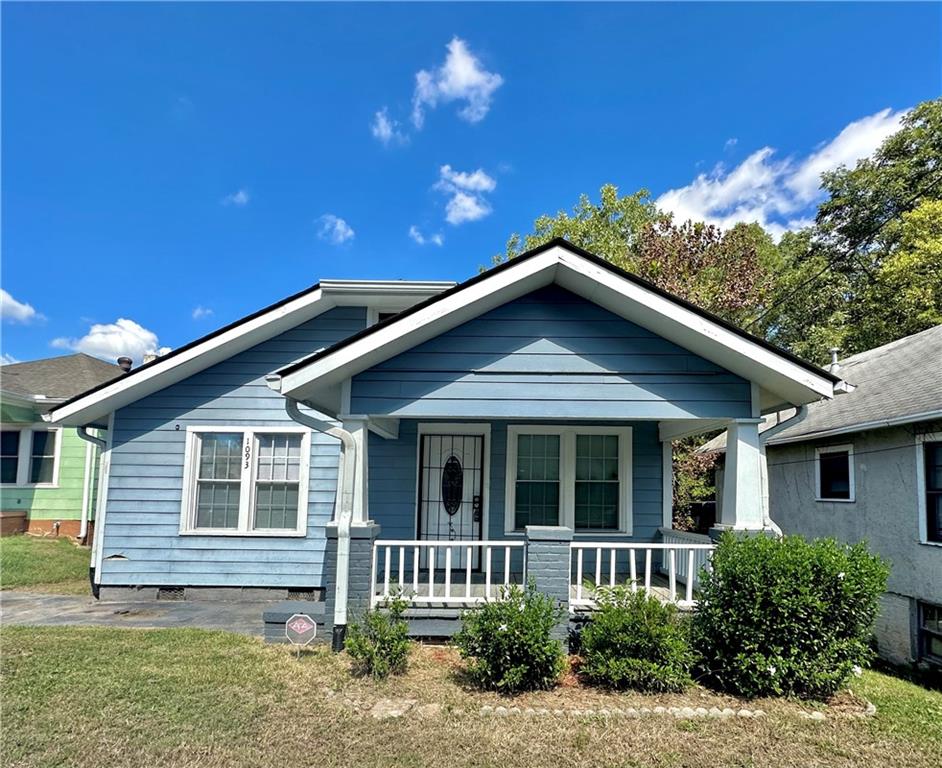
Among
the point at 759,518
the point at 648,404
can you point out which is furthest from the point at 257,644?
the point at 759,518

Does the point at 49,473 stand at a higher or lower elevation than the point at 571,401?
lower

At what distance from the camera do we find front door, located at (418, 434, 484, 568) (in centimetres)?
806

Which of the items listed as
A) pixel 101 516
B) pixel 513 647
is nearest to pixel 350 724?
pixel 513 647

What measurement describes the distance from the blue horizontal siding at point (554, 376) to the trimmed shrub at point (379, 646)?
6.67 feet

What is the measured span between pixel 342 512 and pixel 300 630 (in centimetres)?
126

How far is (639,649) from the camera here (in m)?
4.71

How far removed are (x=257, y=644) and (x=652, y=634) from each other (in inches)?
163

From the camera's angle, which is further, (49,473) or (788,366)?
(49,473)

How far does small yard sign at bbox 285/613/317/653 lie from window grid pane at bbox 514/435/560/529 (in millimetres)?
3448

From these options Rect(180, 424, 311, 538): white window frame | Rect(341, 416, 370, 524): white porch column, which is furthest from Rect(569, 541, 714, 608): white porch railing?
Rect(180, 424, 311, 538): white window frame

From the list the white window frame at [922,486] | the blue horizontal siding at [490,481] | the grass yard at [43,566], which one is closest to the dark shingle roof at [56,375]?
the grass yard at [43,566]

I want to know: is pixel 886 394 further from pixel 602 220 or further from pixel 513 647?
pixel 602 220

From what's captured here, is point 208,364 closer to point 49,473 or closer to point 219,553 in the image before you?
point 219,553

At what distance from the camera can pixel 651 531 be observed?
7.93 metres
